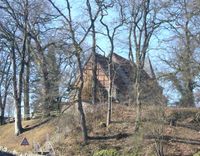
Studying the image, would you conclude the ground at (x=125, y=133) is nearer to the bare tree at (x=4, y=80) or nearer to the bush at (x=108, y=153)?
the bush at (x=108, y=153)

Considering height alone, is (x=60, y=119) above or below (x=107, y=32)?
below

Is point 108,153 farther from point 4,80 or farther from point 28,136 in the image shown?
point 4,80

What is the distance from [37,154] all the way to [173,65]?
1277 cm

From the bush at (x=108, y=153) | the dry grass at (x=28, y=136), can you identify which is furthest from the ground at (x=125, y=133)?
the bush at (x=108, y=153)

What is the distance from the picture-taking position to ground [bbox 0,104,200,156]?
33125 millimetres

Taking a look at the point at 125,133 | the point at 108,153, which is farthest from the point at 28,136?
the point at 108,153

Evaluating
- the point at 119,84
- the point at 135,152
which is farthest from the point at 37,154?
the point at 119,84

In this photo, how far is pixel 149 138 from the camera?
34531mm

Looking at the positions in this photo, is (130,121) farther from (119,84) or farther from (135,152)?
(119,84)

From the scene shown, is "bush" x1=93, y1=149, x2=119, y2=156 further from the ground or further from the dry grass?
the dry grass

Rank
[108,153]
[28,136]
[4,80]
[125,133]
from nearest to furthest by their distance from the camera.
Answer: [108,153] < [125,133] < [28,136] < [4,80]

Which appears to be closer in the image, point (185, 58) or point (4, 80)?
point (185, 58)

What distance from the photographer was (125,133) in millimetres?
37156

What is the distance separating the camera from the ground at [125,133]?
33.1 metres
